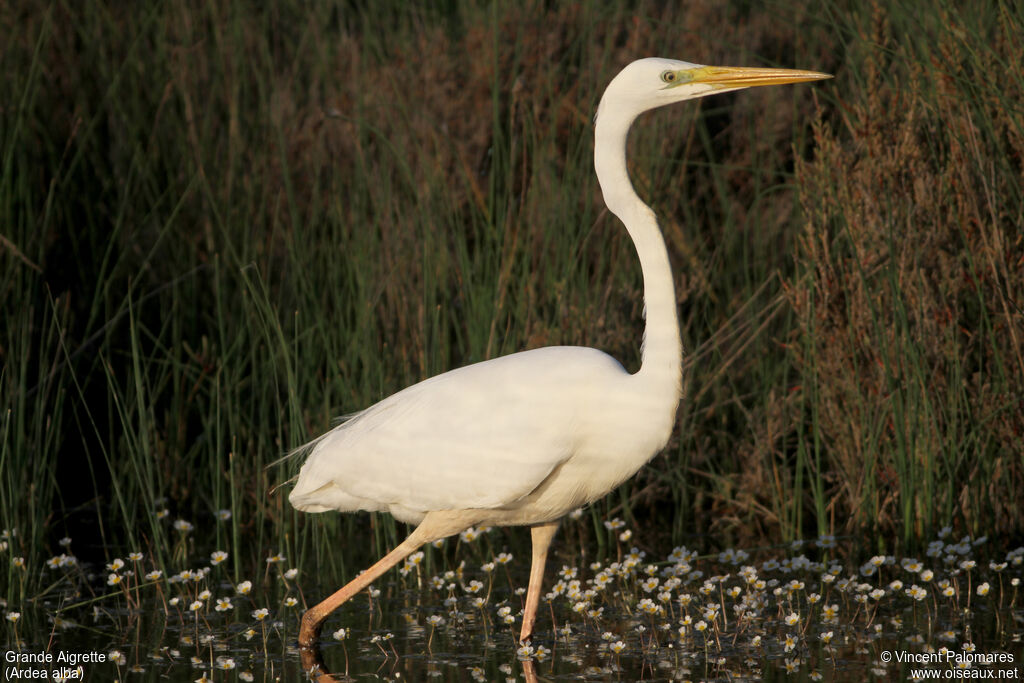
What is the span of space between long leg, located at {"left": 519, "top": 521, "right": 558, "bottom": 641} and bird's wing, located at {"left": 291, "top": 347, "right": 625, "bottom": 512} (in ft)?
1.35

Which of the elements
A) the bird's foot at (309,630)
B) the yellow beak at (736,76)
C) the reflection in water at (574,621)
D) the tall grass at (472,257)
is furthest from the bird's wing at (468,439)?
the yellow beak at (736,76)

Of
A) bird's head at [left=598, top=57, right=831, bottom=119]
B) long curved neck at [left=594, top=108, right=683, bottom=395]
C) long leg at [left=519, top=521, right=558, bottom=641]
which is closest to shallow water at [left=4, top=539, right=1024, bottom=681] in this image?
long leg at [left=519, top=521, right=558, bottom=641]

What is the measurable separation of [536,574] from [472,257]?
2.44 meters

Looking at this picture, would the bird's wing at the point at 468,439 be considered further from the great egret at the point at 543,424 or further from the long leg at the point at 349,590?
the long leg at the point at 349,590

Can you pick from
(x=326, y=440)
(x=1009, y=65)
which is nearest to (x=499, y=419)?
(x=326, y=440)

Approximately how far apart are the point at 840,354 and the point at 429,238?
183 cm

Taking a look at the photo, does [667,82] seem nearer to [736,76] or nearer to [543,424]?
[736,76]

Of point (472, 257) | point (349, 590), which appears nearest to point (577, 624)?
point (349, 590)

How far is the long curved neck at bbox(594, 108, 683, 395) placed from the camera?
12.5 ft

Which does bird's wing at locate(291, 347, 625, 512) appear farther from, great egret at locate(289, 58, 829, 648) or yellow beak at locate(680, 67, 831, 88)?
yellow beak at locate(680, 67, 831, 88)

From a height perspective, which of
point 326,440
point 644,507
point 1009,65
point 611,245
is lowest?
point 644,507

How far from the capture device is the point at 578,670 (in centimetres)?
394

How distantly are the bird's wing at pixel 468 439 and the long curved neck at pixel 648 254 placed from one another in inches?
6.9

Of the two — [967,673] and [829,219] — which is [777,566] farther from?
[829,219]
